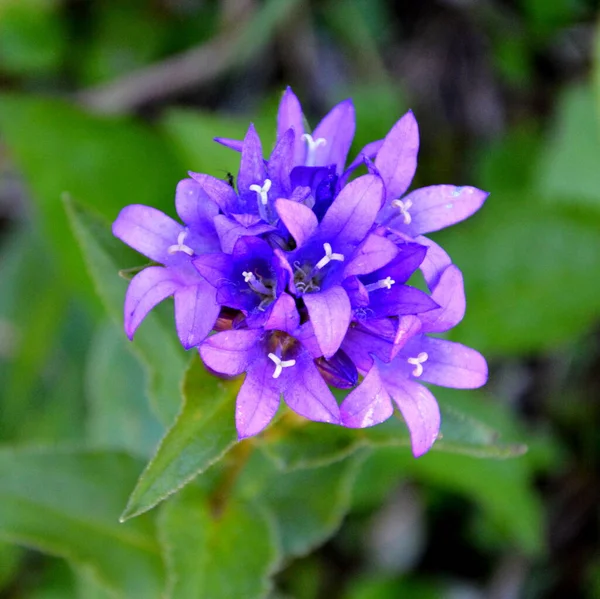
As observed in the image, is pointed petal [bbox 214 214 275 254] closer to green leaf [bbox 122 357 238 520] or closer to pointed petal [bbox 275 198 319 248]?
pointed petal [bbox 275 198 319 248]

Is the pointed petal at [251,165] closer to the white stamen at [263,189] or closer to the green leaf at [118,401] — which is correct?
the white stamen at [263,189]

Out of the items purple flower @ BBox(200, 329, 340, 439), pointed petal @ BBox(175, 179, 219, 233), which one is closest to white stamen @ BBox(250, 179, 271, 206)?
pointed petal @ BBox(175, 179, 219, 233)

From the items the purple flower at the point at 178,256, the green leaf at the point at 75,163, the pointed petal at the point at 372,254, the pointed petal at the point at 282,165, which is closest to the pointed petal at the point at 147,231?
the purple flower at the point at 178,256

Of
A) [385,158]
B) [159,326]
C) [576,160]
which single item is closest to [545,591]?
[576,160]

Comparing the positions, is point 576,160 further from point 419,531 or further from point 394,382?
point 394,382

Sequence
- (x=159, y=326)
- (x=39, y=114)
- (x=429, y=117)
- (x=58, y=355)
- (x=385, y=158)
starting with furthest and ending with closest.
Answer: (x=429, y=117), (x=58, y=355), (x=39, y=114), (x=159, y=326), (x=385, y=158)

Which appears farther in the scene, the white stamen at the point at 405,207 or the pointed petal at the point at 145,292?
the white stamen at the point at 405,207

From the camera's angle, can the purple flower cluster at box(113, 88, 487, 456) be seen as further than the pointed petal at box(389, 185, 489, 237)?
No
